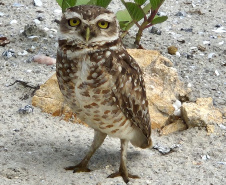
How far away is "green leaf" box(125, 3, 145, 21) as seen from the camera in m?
5.08

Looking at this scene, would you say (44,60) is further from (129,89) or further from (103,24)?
(103,24)

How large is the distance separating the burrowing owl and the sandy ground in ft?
1.65

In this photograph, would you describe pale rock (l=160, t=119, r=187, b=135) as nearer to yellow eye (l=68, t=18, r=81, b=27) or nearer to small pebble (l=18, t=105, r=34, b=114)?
small pebble (l=18, t=105, r=34, b=114)

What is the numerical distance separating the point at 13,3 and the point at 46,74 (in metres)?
1.75

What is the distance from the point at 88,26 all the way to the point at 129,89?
0.62 metres

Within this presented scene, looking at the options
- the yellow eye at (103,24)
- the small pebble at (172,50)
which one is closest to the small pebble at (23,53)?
the small pebble at (172,50)

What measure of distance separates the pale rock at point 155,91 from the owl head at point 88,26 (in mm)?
1307

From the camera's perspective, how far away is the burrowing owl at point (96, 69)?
3.36m

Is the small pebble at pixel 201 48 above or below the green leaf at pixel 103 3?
below

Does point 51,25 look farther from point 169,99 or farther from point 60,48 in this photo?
point 60,48

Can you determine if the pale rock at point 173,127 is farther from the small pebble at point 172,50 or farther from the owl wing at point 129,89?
the small pebble at point 172,50

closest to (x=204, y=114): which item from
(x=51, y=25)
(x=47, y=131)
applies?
(x=47, y=131)

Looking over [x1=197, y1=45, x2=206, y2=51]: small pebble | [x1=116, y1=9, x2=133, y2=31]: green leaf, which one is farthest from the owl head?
[x1=197, y1=45, x2=206, y2=51]: small pebble

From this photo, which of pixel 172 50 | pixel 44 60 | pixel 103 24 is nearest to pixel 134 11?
pixel 172 50
